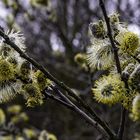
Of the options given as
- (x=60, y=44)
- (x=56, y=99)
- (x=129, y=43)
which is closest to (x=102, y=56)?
(x=129, y=43)

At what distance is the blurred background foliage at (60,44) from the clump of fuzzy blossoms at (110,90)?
215 inches

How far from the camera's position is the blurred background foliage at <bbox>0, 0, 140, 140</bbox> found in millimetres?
8867

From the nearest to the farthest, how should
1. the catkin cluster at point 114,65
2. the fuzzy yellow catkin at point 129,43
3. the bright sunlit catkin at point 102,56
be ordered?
the catkin cluster at point 114,65 < the fuzzy yellow catkin at point 129,43 < the bright sunlit catkin at point 102,56

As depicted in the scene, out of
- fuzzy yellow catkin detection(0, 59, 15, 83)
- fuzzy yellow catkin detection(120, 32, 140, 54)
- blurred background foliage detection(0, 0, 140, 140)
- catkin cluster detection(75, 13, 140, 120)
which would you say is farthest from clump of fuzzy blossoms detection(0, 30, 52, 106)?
blurred background foliage detection(0, 0, 140, 140)

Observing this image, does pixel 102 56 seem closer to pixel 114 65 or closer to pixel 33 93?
pixel 114 65

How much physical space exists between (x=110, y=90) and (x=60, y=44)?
31.0 ft

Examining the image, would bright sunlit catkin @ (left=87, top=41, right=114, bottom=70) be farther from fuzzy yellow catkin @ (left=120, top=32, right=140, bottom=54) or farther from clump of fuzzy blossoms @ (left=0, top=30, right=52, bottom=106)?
clump of fuzzy blossoms @ (left=0, top=30, right=52, bottom=106)

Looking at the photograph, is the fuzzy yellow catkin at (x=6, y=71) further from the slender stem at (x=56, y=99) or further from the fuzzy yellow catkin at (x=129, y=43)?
the fuzzy yellow catkin at (x=129, y=43)

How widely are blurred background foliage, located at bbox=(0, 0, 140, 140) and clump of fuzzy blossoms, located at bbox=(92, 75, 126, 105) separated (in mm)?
5448

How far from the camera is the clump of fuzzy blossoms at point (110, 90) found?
229 centimetres

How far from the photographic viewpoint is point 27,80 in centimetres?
247

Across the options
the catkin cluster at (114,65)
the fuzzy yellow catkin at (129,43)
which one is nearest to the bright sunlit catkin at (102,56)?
the catkin cluster at (114,65)

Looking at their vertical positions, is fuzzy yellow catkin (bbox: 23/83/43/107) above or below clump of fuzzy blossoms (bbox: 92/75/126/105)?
above

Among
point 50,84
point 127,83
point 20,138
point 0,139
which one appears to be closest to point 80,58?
point 50,84
